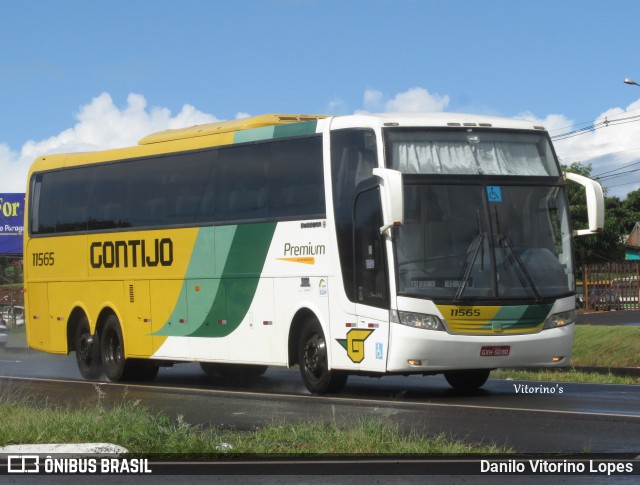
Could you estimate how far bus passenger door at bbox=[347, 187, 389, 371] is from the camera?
17.3 m

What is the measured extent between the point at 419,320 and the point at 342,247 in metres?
1.73

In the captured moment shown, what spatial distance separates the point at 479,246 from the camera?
56.3ft

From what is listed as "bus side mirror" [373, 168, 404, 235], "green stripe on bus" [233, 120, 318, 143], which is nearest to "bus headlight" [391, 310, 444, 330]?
"bus side mirror" [373, 168, 404, 235]

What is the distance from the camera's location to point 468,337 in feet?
55.7

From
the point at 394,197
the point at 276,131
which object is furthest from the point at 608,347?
the point at 394,197

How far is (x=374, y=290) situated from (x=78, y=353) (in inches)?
338

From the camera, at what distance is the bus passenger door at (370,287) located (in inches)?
680

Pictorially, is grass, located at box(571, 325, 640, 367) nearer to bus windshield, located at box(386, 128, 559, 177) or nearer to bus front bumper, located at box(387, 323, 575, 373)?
bus windshield, located at box(386, 128, 559, 177)

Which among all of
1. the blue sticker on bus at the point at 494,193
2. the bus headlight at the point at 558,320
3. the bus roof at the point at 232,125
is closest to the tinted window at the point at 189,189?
the bus roof at the point at 232,125

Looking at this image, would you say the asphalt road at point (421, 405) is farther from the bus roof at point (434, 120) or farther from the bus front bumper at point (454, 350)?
the bus roof at point (434, 120)

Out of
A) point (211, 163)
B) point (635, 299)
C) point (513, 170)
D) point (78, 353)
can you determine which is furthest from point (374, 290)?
point (635, 299)

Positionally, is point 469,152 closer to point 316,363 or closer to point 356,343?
point 356,343

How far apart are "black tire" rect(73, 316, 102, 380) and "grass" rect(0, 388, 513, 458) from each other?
10.8m

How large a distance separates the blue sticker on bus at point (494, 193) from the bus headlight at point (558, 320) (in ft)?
5.50
